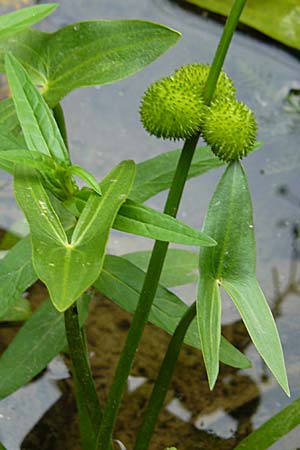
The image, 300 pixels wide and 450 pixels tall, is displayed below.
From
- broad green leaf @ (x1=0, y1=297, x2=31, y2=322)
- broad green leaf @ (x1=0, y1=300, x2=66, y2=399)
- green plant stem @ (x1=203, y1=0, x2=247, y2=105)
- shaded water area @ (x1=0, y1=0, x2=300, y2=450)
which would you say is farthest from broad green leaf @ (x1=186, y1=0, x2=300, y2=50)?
green plant stem @ (x1=203, y1=0, x2=247, y2=105)

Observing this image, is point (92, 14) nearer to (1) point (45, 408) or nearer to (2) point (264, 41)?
(2) point (264, 41)

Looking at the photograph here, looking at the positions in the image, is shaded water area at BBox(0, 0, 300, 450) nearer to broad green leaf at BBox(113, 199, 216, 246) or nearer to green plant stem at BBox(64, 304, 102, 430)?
green plant stem at BBox(64, 304, 102, 430)

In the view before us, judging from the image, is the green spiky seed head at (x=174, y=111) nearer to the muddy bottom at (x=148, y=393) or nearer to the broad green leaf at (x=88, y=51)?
the broad green leaf at (x=88, y=51)

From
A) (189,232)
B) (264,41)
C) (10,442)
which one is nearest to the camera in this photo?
(189,232)

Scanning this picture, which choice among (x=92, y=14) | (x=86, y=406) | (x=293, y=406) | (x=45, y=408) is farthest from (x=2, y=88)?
(x=293, y=406)

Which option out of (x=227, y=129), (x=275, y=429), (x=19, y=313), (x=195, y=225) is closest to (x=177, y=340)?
(x=275, y=429)

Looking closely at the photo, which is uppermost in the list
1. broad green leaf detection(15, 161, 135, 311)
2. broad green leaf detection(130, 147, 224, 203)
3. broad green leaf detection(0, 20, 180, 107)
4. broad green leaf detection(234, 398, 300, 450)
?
broad green leaf detection(0, 20, 180, 107)

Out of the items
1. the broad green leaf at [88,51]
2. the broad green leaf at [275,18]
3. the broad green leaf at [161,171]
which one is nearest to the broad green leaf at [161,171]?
the broad green leaf at [161,171]
